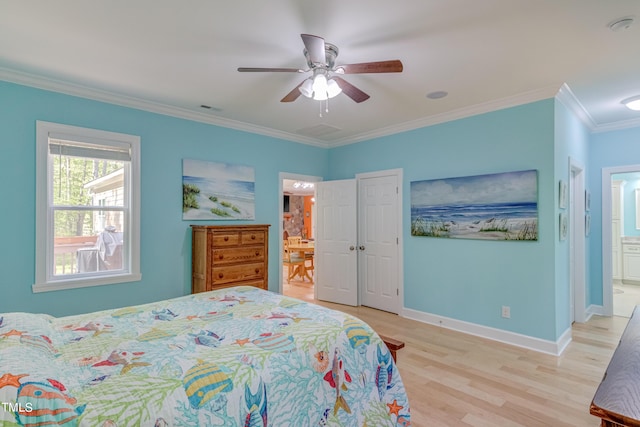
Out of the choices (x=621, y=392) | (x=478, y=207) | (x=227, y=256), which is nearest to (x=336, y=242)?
(x=227, y=256)

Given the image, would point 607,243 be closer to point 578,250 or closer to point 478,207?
point 578,250

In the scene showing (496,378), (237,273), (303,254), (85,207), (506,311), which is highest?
(85,207)

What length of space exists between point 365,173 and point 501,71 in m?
2.39

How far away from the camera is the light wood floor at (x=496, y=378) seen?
2.22 metres

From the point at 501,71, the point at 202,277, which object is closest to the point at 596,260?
the point at 501,71

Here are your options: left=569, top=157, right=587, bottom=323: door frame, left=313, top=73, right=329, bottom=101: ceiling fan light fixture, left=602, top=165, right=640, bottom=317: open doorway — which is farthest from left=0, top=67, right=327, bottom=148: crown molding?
left=602, top=165, right=640, bottom=317: open doorway

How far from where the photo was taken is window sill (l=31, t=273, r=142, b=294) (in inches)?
116

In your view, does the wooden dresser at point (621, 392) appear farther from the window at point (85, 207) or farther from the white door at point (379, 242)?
the window at point (85, 207)

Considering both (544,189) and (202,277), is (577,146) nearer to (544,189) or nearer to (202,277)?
(544,189)

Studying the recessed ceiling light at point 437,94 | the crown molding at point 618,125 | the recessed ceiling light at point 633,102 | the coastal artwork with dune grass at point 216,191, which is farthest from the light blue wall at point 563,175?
the coastal artwork with dune grass at point 216,191

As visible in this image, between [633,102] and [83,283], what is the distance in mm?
5876

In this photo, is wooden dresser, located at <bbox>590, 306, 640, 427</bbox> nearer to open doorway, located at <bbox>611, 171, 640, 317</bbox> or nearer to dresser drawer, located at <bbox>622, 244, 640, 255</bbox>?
open doorway, located at <bbox>611, 171, 640, 317</bbox>

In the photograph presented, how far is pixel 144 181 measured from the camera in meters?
3.55

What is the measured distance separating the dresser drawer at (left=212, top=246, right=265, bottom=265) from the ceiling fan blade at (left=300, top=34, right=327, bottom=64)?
2372 millimetres
